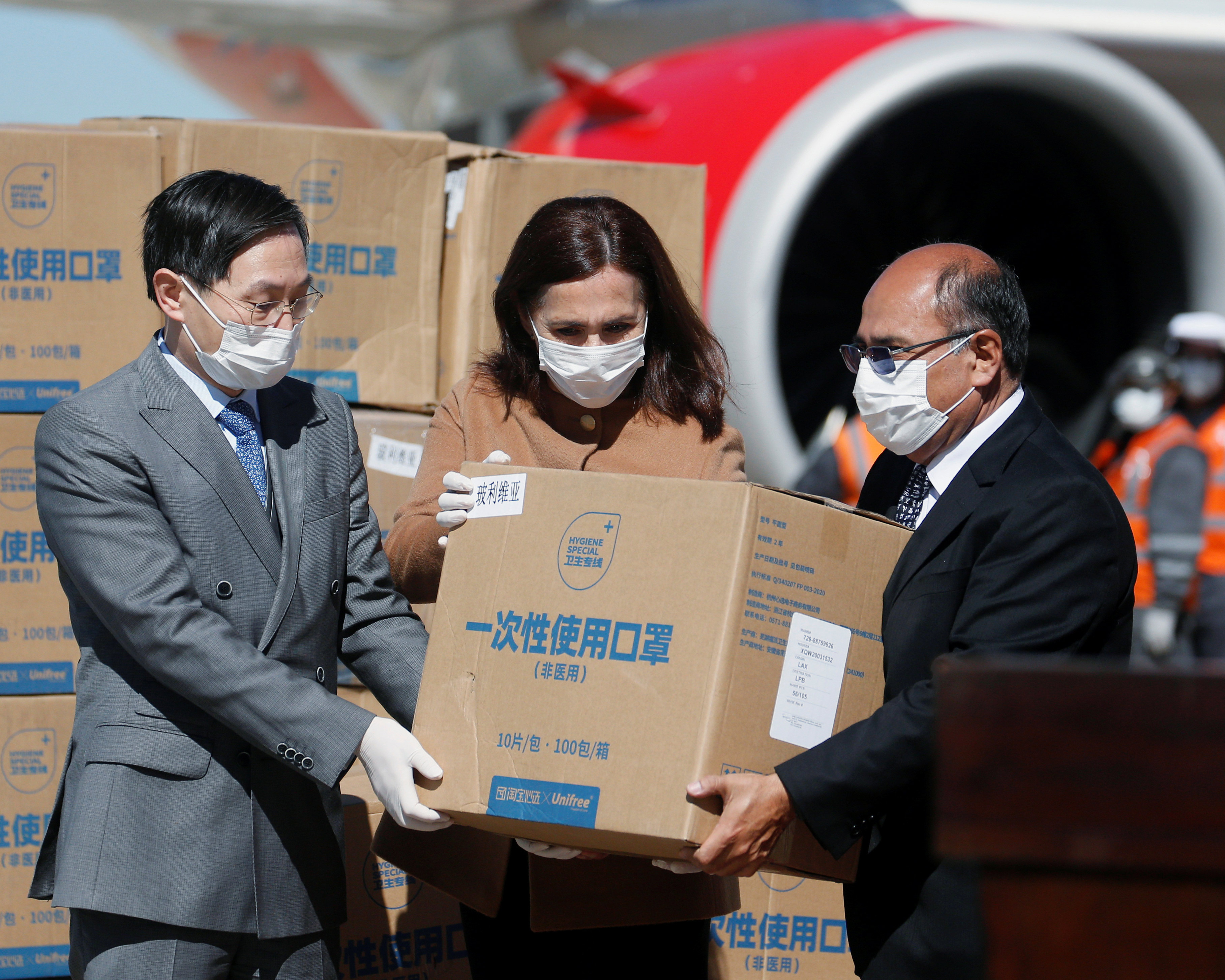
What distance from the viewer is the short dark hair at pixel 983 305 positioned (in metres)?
1.66

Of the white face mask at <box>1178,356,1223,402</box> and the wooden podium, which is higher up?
the white face mask at <box>1178,356,1223,402</box>

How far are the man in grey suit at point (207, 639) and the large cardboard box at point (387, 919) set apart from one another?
56cm

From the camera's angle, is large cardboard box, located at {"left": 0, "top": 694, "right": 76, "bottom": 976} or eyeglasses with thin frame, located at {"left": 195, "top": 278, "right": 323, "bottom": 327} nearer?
eyeglasses with thin frame, located at {"left": 195, "top": 278, "right": 323, "bottom": 327}

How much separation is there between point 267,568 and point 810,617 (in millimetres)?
727

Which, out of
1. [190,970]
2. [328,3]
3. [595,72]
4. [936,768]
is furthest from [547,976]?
[328,3]

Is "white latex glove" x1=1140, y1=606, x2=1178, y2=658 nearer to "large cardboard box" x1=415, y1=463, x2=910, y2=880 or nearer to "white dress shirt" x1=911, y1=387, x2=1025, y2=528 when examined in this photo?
"white dress shirt" x1=911, y1=387, x2=1025, y2=528

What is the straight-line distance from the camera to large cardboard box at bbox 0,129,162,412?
2270 mm

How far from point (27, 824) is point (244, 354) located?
1308mm

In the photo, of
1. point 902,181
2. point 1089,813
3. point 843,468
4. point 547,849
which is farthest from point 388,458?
point 902,181

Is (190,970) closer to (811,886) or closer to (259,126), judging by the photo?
(811,886)

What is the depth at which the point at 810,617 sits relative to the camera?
153 cm

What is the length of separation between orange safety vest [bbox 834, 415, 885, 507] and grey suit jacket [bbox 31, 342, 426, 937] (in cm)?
243

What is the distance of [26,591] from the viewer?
2.38m

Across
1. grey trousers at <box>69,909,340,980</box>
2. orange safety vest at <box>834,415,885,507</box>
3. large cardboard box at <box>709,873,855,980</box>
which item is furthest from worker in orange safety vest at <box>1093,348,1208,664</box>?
grey trousers at <box>69,909,340,980</box>
